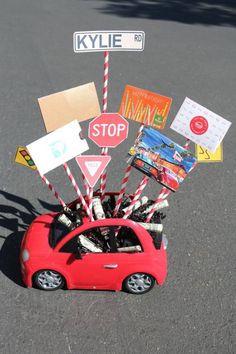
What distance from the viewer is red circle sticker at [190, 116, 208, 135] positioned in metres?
4.75

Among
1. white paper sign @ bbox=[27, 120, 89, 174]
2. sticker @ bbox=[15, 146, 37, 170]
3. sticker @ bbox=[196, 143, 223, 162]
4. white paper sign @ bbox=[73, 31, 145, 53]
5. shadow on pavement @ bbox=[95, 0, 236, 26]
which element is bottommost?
sticker @ bbox=[15, 146, 37, 170]

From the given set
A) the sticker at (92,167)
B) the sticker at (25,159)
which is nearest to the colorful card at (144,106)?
the sticker at (92,167)

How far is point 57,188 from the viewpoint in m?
6.55

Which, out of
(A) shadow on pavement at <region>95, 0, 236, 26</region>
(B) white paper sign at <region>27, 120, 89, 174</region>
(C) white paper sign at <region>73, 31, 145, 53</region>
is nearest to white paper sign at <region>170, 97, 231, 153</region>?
(C) white paper sign at <region>73, 31, 145, 53</region>

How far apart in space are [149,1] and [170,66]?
6.04m

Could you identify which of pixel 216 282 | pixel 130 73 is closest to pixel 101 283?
pixel 216 282

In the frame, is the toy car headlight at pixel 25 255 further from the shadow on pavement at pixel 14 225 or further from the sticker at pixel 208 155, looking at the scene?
the sticker at pixel 208 155

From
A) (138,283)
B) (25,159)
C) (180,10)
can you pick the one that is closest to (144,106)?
(25,159)

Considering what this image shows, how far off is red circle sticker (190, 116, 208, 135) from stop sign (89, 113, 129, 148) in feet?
2.50

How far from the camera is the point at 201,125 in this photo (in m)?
4.76

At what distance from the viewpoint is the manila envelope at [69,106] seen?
4.60 m

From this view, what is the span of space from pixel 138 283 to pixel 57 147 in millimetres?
1856

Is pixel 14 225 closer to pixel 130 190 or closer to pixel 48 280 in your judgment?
pixel 48 280

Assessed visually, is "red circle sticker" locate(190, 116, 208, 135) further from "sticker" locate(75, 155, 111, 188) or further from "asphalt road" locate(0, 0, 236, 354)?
"asphalt road" locate(0, 0, 236, 354)
